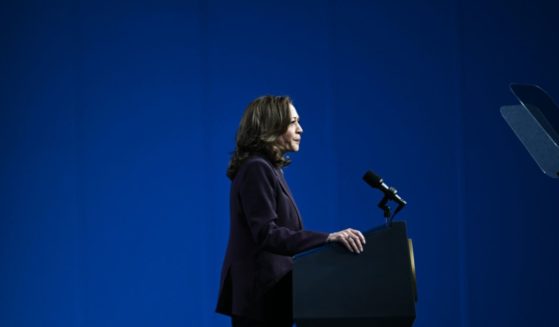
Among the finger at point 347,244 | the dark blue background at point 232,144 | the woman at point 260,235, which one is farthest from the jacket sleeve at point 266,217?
the dark blue background at point 232,144

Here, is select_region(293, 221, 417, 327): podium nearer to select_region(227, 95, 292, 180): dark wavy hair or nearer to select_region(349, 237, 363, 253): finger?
select_region(349, 237, 363, 253): finger

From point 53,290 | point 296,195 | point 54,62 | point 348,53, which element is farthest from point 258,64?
point 53,290

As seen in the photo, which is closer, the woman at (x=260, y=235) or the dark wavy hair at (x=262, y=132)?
the woman at (x=260, y=235)

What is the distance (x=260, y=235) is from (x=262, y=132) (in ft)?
1.10

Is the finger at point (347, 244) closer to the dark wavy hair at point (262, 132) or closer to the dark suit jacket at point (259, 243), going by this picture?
the dark suit jacket at point (259, 243)

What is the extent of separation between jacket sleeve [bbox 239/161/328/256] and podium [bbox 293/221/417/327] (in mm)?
130

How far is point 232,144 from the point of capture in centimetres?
384

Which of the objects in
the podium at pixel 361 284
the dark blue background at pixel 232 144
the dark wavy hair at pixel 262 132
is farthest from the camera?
the dark blue background at pixel 232 144

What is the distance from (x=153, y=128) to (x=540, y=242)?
6.90 feet

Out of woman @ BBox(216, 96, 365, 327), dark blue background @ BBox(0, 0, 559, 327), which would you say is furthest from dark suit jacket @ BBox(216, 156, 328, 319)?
dark blue background @ BBox(0, 0, 559, 327)

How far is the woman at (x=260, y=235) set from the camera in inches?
76.2

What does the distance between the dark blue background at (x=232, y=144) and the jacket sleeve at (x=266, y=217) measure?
180cm

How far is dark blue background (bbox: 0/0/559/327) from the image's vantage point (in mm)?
3736

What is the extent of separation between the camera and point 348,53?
12.7ft
